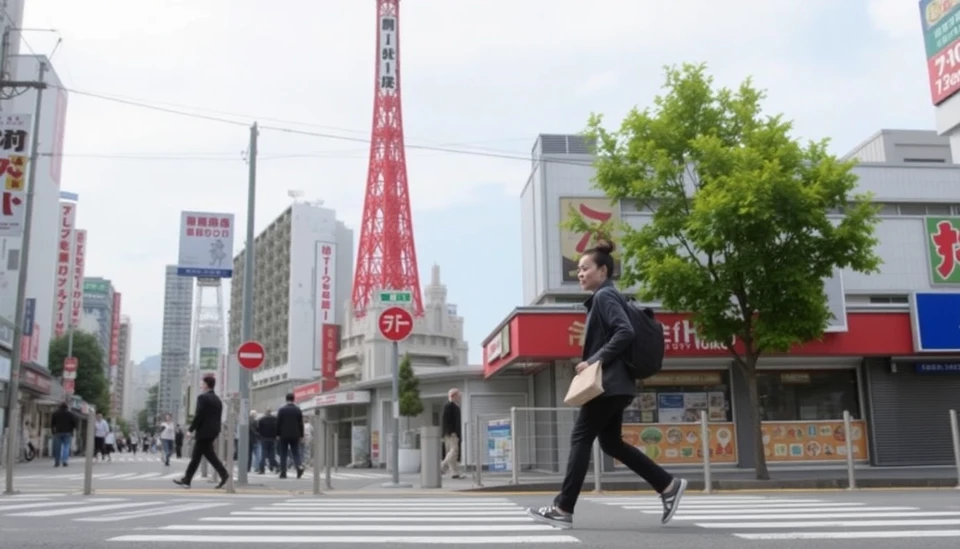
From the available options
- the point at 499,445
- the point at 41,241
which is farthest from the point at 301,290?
the point at 499,445

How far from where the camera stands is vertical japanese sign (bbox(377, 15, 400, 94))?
63969 mm

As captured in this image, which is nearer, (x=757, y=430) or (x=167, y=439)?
(x=757, y=430)

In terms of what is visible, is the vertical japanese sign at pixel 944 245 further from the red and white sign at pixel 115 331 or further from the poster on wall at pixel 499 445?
the red and white sign at pixel 115 331

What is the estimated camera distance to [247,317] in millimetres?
16891

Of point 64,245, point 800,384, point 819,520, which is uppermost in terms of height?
point 64,245

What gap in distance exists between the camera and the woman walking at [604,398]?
18.9ft

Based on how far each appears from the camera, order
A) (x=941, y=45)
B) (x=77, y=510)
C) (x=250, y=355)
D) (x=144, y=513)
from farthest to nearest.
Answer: (x=941, y=45) → (x=250, y=355) → (x=77, y=510) → (x=144, y=513)

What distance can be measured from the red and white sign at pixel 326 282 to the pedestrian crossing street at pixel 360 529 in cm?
9030

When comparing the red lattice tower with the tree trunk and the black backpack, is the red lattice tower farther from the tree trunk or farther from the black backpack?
the black backpack

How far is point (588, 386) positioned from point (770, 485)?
10.3m

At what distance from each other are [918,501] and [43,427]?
4968 centimetres

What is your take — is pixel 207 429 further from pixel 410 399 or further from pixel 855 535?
pixel 410 399

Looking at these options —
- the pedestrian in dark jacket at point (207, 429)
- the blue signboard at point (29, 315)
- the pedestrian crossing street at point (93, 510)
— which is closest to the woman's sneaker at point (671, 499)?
the pedestrian crossing street at point (93, 510)

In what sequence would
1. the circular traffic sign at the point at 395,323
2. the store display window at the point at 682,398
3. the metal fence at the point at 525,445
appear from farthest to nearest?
the store display window at the point at 682,398 → the circular traffic sign at the point at 395,323 → the metal fence at the point at 525,445
